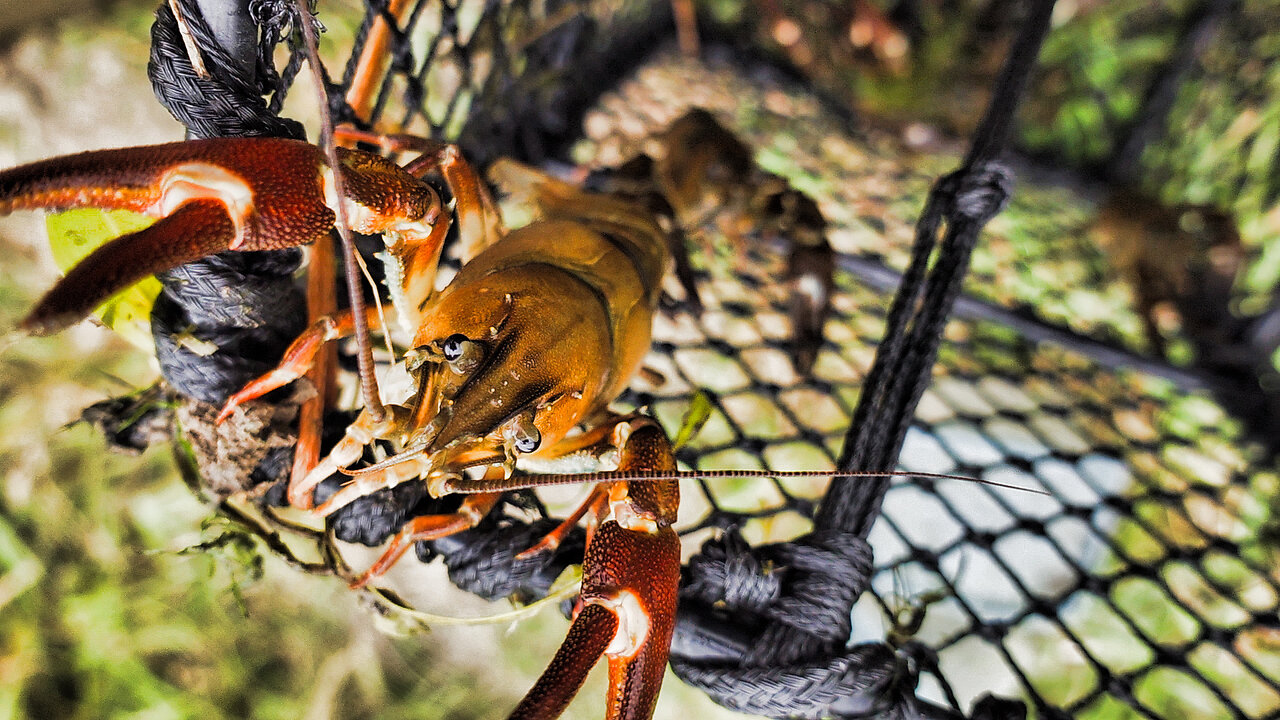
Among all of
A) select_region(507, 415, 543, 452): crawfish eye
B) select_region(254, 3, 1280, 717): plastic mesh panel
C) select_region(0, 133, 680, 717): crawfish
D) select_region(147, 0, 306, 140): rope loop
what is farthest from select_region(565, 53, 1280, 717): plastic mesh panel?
select_region(147, 0, 306, 140): rope loop

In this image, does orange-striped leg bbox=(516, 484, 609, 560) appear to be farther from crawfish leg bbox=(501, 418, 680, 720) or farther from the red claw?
the red claw

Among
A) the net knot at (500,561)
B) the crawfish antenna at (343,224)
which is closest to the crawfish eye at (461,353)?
the crawfish antenna at (343,224)

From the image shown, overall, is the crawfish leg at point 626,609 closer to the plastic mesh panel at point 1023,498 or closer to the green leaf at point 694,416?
the green leaf at point 694,416

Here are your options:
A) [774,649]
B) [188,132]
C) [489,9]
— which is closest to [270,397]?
→ [188,132]

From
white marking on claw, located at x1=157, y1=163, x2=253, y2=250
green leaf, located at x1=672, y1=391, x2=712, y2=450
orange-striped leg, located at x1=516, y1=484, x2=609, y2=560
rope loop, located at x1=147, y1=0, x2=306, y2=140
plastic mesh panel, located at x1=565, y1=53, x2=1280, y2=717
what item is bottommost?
plastic mesh panel, located at x1=565, y1=53, x2=1280, y2=717

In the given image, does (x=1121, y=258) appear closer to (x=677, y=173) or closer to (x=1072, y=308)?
(x=1072, y=308)

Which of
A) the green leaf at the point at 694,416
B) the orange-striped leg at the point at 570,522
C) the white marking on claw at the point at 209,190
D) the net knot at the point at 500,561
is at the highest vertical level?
the white marking on claw at the point at 209,190
